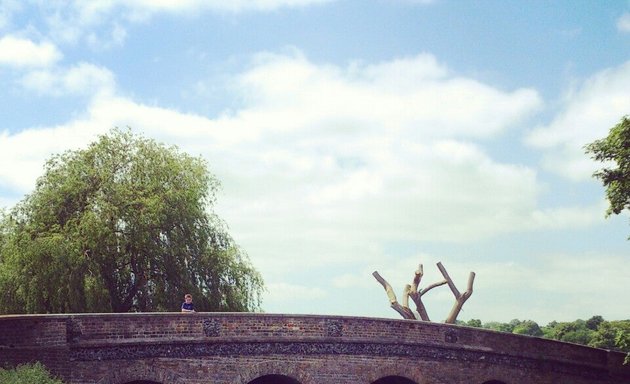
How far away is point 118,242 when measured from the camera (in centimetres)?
2678

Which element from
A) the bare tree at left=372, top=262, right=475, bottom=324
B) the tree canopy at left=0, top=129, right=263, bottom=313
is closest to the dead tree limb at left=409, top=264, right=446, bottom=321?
the bare tree at left=372, top=262, right=475, bottom=324

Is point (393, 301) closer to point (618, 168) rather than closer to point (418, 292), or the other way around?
point (418, 292)

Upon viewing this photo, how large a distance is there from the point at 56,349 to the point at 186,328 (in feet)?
9.75

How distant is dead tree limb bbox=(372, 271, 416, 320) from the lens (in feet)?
102

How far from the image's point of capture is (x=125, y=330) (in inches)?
728

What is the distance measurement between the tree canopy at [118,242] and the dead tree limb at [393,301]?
5.99m

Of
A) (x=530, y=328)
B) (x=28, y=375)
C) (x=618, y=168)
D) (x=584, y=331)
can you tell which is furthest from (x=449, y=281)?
(x=530, y=328)

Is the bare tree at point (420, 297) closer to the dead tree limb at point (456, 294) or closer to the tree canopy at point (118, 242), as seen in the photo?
the dead tree limb at point (456, 294)

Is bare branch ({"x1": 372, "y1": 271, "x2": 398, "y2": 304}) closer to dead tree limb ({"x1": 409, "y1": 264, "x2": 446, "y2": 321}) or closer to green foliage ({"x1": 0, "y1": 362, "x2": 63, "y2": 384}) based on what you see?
dead tree limb ({"x1": 409, "y1": 264, "x2": 446, "y2": 321})

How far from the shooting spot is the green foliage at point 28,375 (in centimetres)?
1581

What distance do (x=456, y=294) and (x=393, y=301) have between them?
249 cm

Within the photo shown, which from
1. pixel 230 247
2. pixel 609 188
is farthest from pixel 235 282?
pixel 609 188

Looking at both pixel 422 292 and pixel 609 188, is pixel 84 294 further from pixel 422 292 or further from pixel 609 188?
pixel 609 188

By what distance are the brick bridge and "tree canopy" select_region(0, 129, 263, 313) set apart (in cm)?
703
